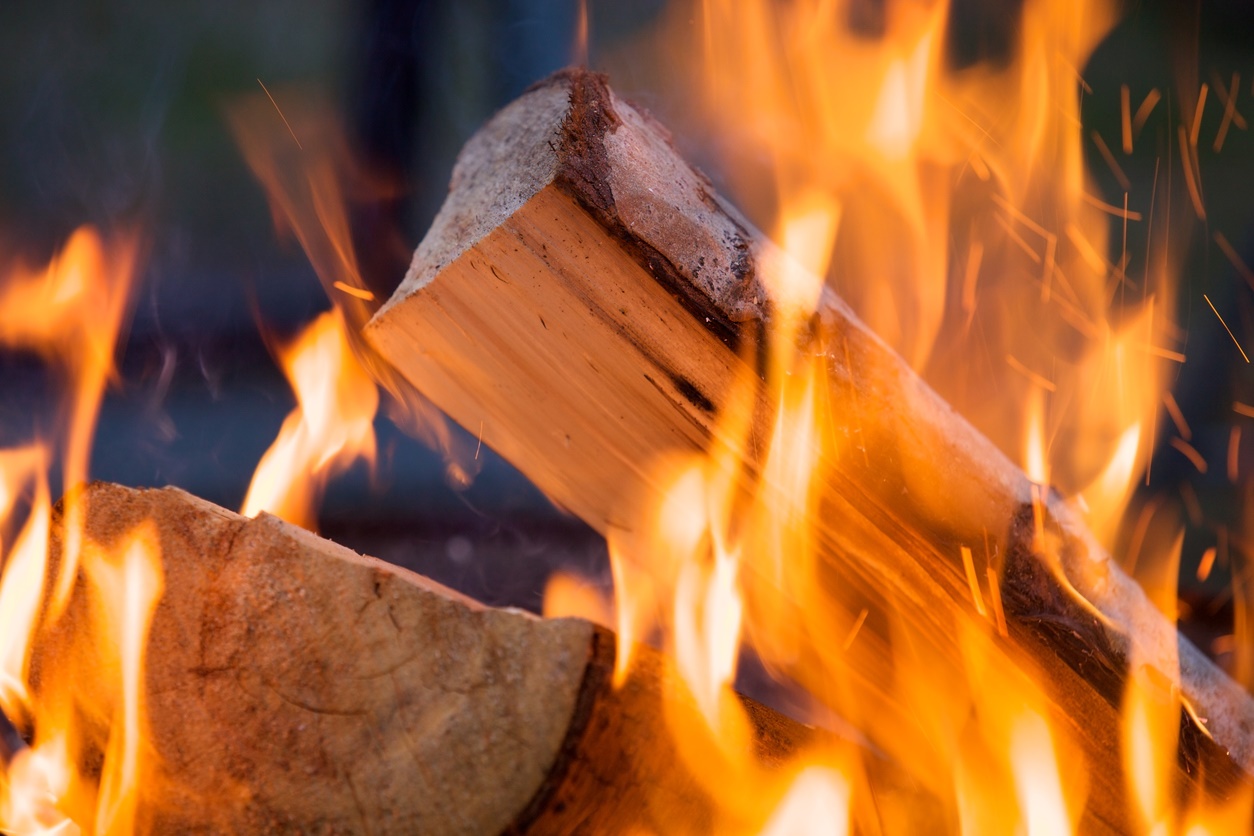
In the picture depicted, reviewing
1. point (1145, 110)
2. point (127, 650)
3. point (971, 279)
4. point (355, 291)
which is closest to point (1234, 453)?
point (971, 279)

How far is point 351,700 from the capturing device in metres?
0.72

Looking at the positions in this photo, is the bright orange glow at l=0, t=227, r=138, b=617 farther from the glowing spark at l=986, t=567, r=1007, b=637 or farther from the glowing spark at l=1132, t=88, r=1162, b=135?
the glowing spark at l=1132, t=88, r=1162, b=135

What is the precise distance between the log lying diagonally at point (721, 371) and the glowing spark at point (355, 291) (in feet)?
4.13

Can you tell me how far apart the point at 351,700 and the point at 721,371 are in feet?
1.54

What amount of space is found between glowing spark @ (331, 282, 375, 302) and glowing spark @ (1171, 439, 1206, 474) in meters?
2.35

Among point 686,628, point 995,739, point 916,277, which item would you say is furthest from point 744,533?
point 916,277

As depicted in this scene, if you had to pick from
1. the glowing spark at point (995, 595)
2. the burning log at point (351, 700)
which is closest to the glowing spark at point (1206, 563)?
the glowing spark at point (995, 595)

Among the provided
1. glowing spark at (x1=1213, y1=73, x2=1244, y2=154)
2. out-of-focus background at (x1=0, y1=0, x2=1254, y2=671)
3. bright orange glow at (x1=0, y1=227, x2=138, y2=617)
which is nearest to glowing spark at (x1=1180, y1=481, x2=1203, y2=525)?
out-of-focus background at (x1=0, y1=0, x2=1254, y2=671)

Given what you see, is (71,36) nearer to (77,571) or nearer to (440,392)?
(440,392)

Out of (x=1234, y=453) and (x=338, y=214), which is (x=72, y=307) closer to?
(x=338, y=214)

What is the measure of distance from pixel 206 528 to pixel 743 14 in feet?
6.65

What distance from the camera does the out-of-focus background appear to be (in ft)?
7.62

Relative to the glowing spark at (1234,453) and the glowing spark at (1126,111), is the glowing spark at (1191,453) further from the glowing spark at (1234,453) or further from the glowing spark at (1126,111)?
the glowing spark at (1126,111)

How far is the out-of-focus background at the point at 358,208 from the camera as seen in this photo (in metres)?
2.32
